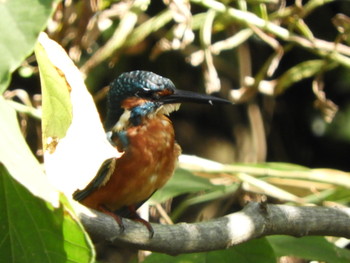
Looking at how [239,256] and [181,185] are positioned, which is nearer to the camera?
[239,256]

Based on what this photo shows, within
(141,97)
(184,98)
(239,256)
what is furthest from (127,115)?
(239,256)

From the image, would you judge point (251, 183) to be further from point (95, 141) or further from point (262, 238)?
point (95, 141)

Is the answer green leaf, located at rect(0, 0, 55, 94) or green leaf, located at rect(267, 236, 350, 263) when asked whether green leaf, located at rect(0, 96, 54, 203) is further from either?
green leaf, located at rect(267, 236, 350, 263)

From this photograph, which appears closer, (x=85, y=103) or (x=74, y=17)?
(x=85, y=103)

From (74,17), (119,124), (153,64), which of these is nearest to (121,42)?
(74,17)

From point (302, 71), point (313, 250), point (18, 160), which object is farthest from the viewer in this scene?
point (302, 71)

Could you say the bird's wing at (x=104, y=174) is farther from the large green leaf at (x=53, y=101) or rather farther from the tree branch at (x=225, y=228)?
the large green leaf at (x=53, y=101)

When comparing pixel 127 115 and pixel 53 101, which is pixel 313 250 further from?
pixel 53 101
